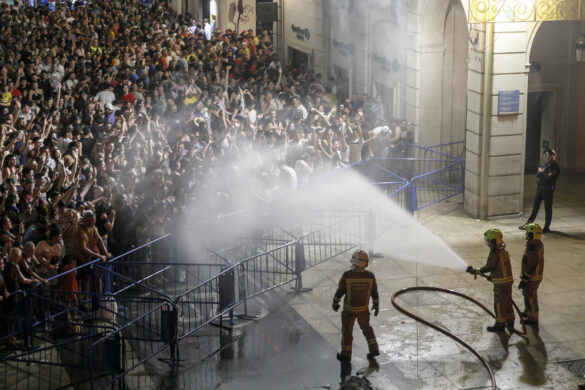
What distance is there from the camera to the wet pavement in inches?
435

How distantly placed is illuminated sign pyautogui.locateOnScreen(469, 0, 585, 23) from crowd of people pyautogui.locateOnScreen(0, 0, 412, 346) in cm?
458

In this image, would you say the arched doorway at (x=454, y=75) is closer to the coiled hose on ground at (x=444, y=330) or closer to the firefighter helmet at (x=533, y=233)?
the coiled hose on ground at (x=444, y=330)

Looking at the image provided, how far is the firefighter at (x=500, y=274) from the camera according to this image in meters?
12.1

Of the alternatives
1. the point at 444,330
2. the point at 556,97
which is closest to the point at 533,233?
the point at 444,330

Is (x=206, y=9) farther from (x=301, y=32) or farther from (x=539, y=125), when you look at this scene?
(x=539, y=125)

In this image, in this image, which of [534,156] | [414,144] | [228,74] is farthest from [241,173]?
[228,74]

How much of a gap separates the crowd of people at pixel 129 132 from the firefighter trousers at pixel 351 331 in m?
3.85

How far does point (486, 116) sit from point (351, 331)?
7.90 m

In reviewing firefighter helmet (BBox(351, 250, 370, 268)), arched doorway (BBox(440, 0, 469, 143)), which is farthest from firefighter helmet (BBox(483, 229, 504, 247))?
arched doorway (BBox(440, 0, 469, 143))

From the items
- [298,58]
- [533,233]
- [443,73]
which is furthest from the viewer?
[298,58]

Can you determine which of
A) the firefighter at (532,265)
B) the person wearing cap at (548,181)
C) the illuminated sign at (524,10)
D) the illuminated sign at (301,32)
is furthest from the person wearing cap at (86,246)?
the illuminated sign at (301,32)

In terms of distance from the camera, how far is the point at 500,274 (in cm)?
1219

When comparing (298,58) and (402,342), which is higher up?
(298,58)

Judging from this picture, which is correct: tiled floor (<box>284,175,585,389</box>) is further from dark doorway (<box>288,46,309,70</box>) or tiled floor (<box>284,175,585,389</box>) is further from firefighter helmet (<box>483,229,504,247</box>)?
dark doorway (<box>288,46,309,70</box>)
